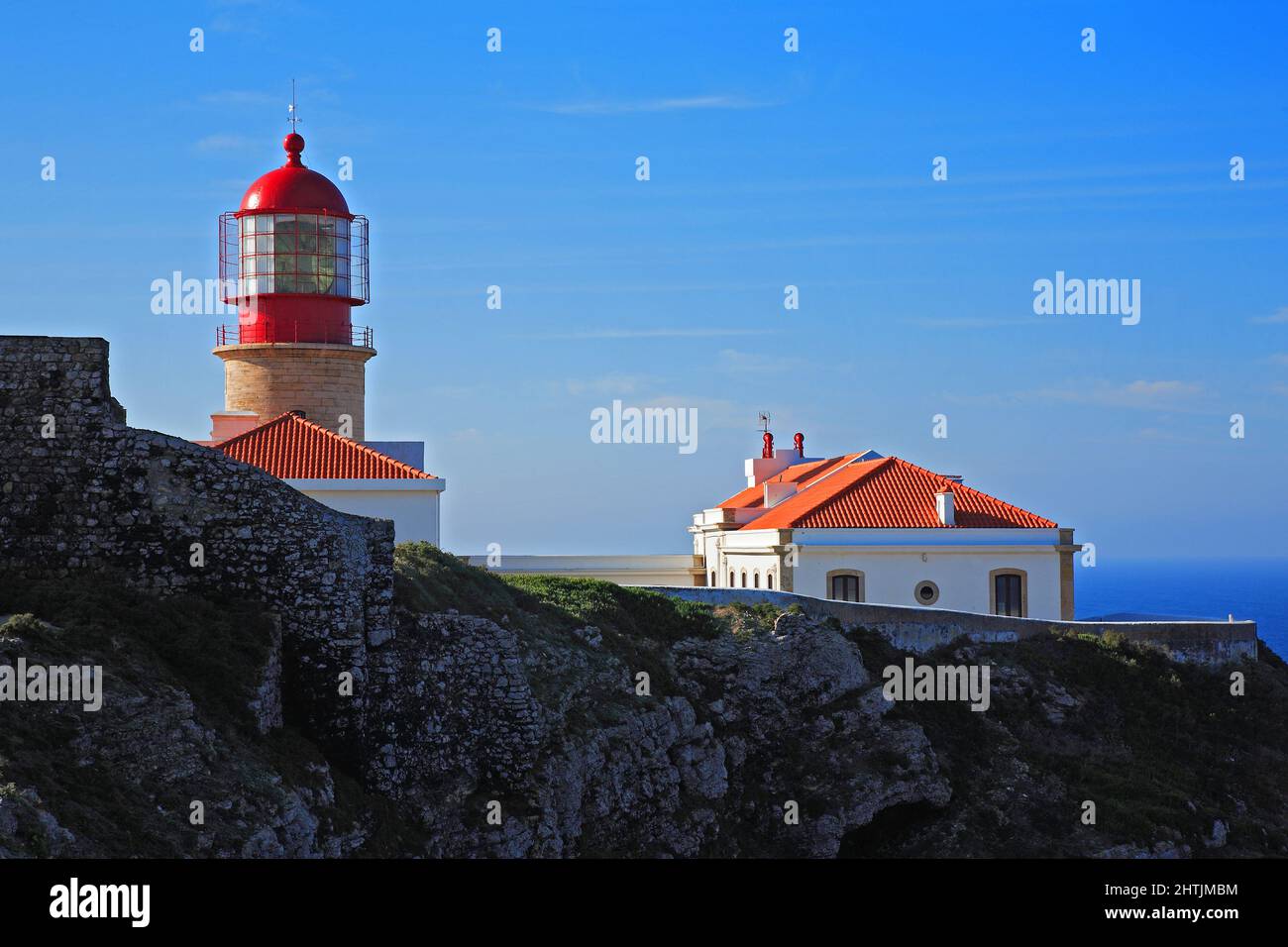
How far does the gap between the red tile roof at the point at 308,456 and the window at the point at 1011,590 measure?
14414 mm

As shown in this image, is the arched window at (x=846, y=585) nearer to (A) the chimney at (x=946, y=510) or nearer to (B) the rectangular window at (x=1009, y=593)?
(A) the chimney at (x=946, y=510)

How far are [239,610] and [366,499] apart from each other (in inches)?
600

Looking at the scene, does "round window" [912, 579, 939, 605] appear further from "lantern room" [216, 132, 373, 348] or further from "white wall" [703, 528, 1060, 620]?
"lantern room" [216, 132, 373, 348]

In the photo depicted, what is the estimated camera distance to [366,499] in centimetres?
3200

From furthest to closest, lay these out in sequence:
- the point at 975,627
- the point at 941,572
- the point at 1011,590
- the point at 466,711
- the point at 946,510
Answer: the point at 946,510, the point at 1011,590, the point at 941,572, the point at 975,627, the point at 466,711

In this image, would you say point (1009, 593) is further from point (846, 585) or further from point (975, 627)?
point (975, 627)

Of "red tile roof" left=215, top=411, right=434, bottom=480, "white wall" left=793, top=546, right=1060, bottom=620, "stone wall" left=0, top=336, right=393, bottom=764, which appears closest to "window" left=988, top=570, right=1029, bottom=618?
"white wall" left=793, top=546, right=1060, bottom=620

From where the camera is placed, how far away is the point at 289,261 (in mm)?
38438

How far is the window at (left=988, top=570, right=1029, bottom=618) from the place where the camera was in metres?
37.5

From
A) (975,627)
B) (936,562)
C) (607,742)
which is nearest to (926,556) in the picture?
(936,562)

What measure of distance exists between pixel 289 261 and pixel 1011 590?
19.8 m

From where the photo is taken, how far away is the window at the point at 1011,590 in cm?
3750

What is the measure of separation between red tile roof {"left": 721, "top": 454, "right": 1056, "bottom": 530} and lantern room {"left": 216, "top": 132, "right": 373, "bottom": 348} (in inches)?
498
